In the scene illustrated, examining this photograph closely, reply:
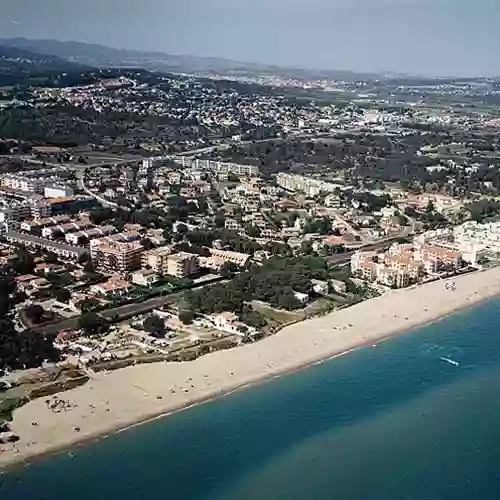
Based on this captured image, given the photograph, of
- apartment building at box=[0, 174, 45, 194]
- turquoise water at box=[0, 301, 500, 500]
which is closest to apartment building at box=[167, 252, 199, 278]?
turquoise water at box=[0, 301, 500, 500]

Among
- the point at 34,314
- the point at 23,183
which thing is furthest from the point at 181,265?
the point at 23,183

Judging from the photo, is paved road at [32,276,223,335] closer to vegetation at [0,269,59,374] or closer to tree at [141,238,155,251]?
vegetation at [0,269,59,374]

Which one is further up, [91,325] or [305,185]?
[305,185]

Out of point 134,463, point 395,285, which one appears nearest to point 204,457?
point 134,463

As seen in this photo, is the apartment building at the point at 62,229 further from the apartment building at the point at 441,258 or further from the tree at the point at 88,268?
the apartment building at the point at 441,258

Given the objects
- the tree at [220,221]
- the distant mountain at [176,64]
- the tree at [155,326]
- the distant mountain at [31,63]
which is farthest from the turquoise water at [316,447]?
the distant mountain at [176,64]

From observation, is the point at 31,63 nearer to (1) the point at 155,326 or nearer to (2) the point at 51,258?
(2) the point at 51,258
